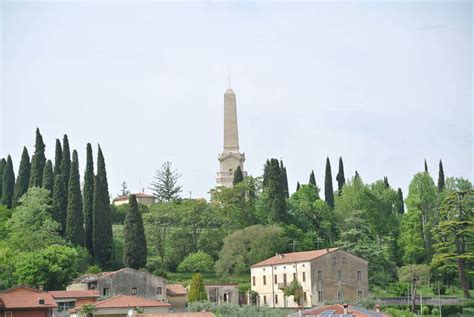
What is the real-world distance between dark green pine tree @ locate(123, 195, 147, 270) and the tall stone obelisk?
1317 inches

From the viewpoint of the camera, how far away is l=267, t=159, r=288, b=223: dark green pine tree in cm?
7444

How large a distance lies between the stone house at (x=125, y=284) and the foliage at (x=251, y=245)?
31.8ft

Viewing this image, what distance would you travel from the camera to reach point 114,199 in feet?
354

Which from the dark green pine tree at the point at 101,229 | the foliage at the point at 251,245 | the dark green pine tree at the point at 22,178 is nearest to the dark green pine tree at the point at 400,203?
the foliage at the point at 251,245

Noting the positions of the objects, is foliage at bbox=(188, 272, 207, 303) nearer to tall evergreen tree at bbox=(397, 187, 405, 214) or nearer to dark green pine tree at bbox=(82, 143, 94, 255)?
dark green pine tree at bbox=(82, 143, 94, 255)

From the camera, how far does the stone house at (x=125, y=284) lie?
5959 centimetres

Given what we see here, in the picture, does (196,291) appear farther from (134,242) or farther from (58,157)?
(58,157)

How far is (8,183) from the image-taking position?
79.8 meters

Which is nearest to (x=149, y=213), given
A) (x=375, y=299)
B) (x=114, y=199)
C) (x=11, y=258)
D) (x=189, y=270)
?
(x=189, y=270)

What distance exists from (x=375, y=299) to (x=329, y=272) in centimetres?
438

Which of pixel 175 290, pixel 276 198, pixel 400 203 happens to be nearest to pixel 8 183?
pixel 175 290

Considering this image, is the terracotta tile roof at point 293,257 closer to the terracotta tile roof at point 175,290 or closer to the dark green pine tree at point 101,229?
the terracotta tile roof at point 175,290

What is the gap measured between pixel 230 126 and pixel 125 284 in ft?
140

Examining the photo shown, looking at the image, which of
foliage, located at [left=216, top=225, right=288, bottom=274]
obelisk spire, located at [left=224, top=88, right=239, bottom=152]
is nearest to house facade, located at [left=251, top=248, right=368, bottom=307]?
foliage, located at [left=216, top=225, right=288, bottom=274]
